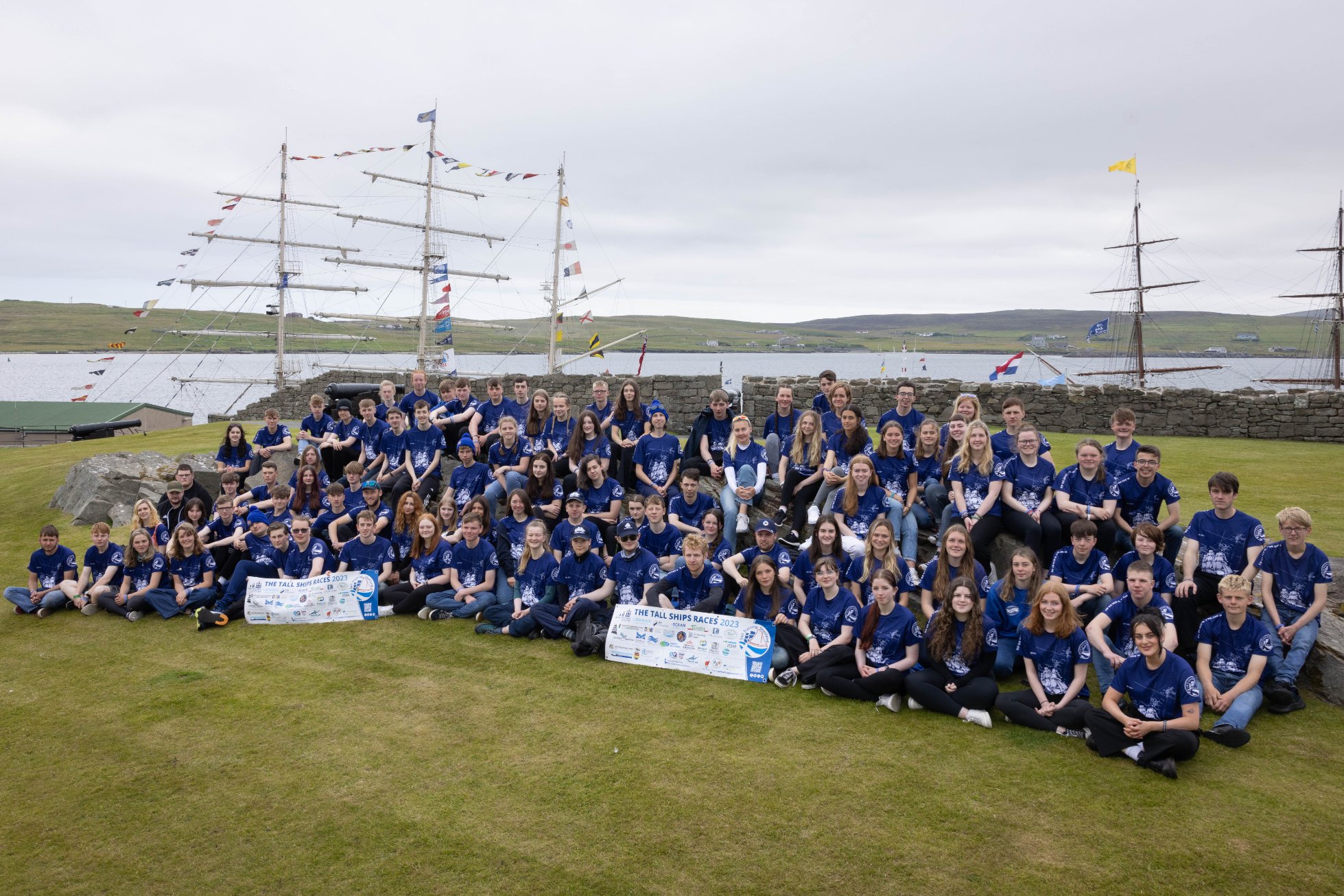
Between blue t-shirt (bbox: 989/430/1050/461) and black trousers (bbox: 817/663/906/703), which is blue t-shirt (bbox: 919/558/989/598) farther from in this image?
blue t-shirt (bbox: 989/430/1050/461)

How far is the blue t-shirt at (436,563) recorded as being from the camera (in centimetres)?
876

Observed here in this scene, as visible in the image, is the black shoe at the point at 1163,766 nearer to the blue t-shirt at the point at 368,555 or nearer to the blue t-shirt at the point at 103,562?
the blue t-shirt at the point at 368,555

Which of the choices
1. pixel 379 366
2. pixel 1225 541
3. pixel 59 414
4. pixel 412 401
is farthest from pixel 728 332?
pixel 1225 541

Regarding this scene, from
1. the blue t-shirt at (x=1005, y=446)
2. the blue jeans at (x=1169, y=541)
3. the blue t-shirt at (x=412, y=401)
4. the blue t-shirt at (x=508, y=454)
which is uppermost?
the blue t-shirt at (x=412, y=401)

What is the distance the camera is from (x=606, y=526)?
29.7 feet

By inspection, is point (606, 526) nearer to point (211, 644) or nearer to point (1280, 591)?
point (211, 644)

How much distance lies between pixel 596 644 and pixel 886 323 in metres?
194

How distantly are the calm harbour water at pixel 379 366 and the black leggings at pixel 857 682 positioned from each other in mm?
50080

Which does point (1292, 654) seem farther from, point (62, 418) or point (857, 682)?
point (62, 418)

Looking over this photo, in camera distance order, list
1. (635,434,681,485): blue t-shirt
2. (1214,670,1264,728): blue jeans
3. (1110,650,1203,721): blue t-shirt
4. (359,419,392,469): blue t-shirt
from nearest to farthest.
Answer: (1110,650,1203,721): blue t-shirt, (1214,670,1264,728): blue jeans, (635,434,681,485): blue t-shirt, (359,419,392,469): blue t-shirt

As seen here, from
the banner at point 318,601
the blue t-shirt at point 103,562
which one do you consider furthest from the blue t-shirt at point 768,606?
the blue t-shirt at point 103,562

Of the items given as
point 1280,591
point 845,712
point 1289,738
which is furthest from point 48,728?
point 1280,591

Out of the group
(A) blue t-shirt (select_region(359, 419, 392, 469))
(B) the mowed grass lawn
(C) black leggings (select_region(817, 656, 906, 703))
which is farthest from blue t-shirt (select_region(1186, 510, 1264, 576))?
(A) blue t-shirt (select_region(359, 419, 392, 469))

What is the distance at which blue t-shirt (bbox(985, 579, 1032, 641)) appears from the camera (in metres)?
6.54
